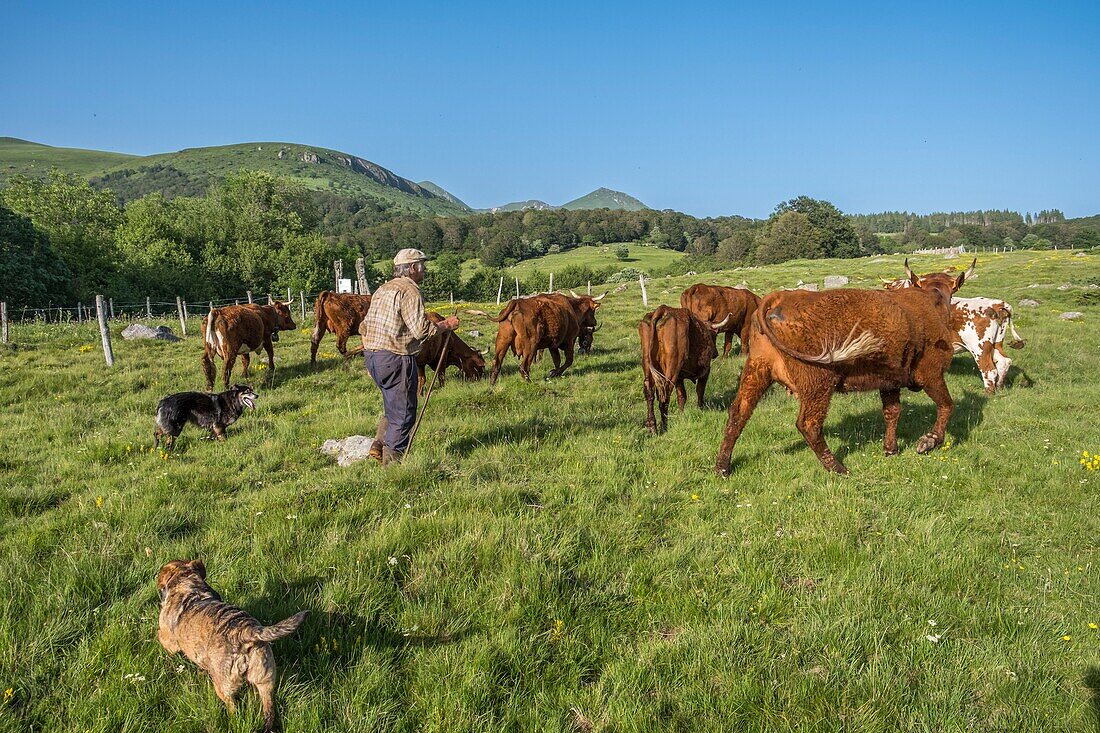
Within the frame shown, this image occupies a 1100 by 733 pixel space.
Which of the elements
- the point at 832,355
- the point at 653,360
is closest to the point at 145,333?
the point at 653,360

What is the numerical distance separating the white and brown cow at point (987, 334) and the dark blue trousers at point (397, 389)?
9319 mm

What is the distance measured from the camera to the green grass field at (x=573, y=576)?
9.86 ft

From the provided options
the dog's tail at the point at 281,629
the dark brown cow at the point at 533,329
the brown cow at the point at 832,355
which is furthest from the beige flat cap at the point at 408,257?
the dark brown cow at the point at 533,329

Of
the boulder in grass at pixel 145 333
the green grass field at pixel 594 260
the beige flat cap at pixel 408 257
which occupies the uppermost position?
the green grass field at pixel 594 260

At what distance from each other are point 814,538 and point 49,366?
1611 cm

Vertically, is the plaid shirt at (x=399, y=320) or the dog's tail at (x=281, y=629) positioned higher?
the plaid shirt at (x=399, y=320)

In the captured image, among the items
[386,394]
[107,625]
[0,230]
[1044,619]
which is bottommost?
[1044,619]

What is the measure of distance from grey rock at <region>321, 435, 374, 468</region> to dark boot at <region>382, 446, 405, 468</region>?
36 cm

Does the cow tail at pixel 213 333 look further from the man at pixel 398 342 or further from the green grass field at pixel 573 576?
the man at pixel 398 342

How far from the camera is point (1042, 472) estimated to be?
620 cm

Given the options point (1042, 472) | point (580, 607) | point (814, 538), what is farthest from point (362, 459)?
point (1042, 472)

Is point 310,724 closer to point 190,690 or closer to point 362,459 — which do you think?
point 190,690

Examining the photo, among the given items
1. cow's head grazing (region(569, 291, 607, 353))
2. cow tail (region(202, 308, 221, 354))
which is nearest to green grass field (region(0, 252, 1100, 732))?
cow tail (region(202, 308, 221, 354))

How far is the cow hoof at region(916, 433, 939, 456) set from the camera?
704 centimetres
